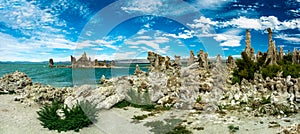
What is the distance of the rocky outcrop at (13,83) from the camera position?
1939 centimetres

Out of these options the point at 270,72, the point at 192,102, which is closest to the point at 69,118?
the point at 192,102

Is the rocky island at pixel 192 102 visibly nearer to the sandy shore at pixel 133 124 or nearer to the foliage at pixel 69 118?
the sandy shore at pixel 133 124

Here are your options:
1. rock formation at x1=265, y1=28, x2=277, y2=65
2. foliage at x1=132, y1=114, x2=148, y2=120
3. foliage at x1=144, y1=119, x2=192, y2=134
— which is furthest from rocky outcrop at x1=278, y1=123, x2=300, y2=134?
rock formation at x1=265, y1=28, x2=277, y2=65

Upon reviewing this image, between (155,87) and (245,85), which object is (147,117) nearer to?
(155,87)

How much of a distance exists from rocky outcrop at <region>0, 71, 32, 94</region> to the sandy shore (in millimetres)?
6321

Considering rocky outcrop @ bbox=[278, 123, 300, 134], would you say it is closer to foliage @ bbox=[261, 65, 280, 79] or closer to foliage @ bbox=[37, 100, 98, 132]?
foliage @ bbox=[37, 100, 98, 132]

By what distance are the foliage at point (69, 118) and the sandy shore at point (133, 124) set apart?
0.86ft

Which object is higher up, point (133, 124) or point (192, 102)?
point (192, 102)

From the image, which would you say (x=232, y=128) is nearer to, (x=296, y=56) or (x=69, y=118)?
(x=69, y=118)

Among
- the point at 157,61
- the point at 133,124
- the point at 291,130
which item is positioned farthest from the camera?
the point at 157,61

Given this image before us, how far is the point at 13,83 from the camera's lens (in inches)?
771

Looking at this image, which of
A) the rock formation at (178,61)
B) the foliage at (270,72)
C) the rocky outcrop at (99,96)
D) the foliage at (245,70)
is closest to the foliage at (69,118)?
the rocky outcrop at (99,96)

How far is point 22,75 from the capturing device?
66.2ft

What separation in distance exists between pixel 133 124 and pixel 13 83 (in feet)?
41.8
